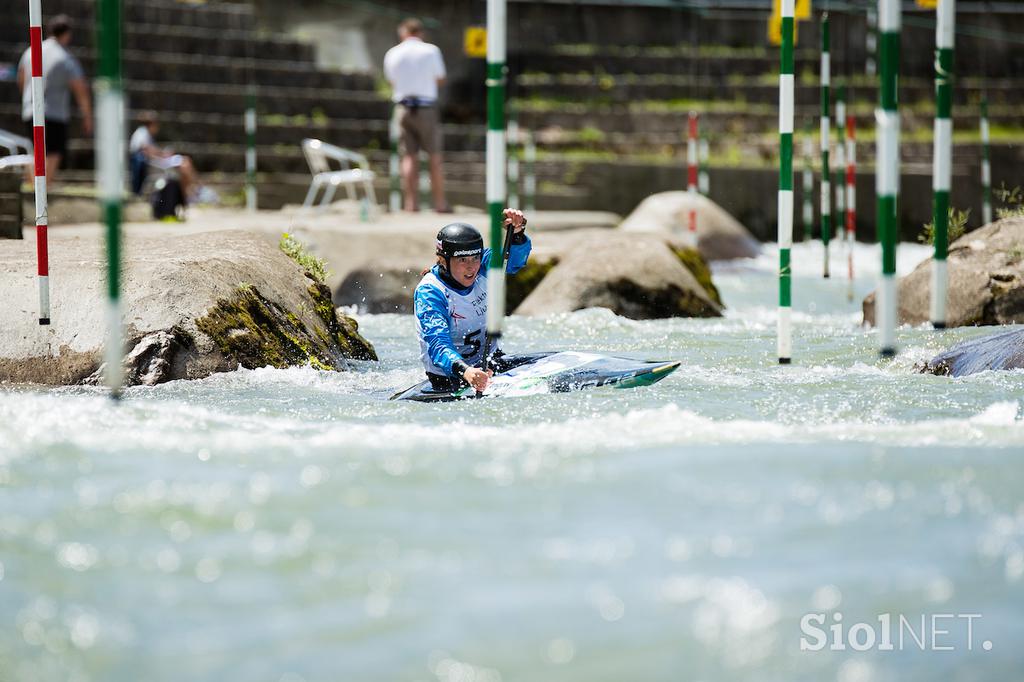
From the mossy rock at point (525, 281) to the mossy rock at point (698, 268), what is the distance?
108cm

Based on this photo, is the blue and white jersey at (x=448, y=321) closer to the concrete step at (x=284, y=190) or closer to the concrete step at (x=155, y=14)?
the concrete step at (x=284, y=190)

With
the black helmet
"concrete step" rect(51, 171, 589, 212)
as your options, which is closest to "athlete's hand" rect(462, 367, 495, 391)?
the black helmet

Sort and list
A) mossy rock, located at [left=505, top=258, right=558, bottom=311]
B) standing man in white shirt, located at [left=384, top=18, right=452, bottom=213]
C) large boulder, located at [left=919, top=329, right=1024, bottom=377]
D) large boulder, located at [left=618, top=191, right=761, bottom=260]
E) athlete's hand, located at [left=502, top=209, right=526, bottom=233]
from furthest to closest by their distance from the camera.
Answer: large boulder, located at [left=618, top=191, right=761, bottom=260]
standing man in white shirt, located at [left=384, top=18, right=452, bottom=213]
mossy rock, located at [left=505, top=258, right=558, bottom=311]
athlete's hand, located at [left=502, top=209, right=526, bottom=233]
large boulder, located at [left=919, top=329, right=1024, bottom=377]

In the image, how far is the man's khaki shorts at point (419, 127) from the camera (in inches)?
522

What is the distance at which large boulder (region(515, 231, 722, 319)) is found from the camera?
10797mm

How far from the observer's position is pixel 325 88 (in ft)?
60.3

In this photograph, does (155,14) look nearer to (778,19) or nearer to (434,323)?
(778,19)

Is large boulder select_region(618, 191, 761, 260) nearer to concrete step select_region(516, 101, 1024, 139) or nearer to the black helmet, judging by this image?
concrete step select_region(516, 101, 1024, 139)

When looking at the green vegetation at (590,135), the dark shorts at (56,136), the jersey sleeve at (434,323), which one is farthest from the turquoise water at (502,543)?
the green vegetation at (590,135)

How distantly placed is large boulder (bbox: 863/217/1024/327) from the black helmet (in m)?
3.90

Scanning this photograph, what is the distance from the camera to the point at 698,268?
1186cm

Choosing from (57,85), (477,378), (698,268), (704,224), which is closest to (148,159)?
(57,85)

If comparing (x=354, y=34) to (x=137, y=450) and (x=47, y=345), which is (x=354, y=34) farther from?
(x=137, y=450)

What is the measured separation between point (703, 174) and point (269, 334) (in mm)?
10597
